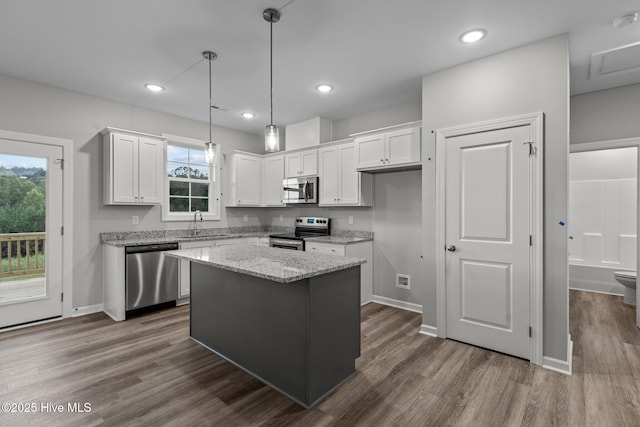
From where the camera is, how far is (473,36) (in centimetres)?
254

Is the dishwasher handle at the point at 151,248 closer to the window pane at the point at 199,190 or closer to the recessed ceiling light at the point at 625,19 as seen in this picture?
the window pane at the point at 199,190

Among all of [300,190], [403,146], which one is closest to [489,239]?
[403,146]

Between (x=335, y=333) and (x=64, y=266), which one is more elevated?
(x=64, y=266)

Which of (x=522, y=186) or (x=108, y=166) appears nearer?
(x=522, y=186)

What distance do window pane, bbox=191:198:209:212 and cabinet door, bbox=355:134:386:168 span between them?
2.68m

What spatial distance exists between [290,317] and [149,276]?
8.64 ft

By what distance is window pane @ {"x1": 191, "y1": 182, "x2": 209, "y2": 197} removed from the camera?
5008mm

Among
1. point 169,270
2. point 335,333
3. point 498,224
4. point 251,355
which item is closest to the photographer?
Result: point 335,333

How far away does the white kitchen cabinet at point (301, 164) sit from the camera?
4.75 metres

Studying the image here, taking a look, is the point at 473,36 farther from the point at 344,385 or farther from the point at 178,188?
the point at 178,188

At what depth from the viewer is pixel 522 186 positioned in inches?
105

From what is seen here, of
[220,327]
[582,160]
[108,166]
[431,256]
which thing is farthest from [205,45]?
[582,160]

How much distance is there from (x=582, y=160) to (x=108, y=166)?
7522 millimetres

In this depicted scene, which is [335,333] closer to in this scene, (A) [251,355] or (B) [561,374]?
(A) [251,355]
